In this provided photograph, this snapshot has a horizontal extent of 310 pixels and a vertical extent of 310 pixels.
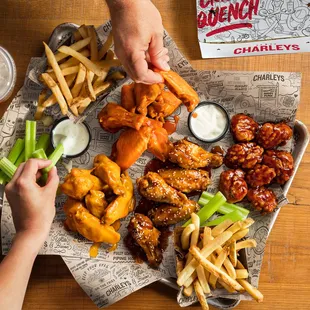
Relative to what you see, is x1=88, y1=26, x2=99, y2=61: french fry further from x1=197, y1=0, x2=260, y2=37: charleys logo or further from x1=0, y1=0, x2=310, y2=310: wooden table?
x1=197, y1=0, x2=260, y2=37: charleys logo

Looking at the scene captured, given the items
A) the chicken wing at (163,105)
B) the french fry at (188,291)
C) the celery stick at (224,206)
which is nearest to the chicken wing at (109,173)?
the chicken wing at (163,105)

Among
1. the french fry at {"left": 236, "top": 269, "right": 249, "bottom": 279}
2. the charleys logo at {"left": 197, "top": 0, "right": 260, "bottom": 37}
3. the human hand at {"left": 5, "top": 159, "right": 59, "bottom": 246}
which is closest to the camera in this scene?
the human hand at {"left": 5, "top": 159, "right": 59, "bottom": 246}

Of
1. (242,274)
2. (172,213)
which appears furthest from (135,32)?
(242,274)

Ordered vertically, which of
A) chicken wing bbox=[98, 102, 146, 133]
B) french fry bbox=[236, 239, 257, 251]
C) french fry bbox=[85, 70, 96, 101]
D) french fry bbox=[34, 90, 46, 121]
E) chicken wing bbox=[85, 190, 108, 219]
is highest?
french fry bbox=[85, 70, 96, 101]

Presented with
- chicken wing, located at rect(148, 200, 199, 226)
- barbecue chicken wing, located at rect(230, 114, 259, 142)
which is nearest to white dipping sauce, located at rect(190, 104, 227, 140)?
barbecue chicken wing, located at rect(230, 114, 259, 142)

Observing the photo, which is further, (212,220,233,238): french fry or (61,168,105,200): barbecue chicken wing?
(61,168,105,200): barbecue chicken wing

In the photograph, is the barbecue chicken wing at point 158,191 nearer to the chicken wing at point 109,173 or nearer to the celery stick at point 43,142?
the chicken wing at point 109,173

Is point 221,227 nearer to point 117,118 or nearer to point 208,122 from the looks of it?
point 208,122
